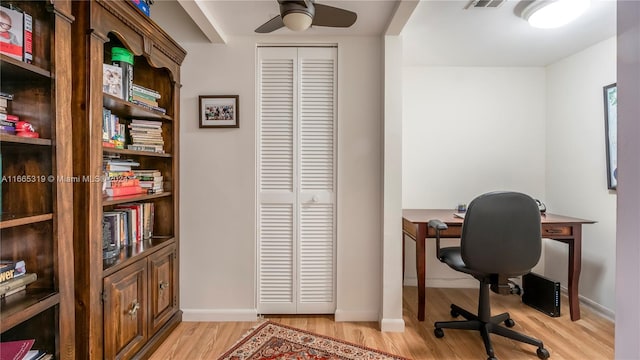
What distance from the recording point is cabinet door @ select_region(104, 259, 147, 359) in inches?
61.4

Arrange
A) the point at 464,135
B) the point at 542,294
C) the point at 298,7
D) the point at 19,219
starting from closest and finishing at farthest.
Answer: the point at 19,219
the point at 298,7
the point at 542,294
the point at 464,135

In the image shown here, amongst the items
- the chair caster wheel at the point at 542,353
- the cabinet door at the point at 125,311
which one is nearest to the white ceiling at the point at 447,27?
the cabinet door at the point at 125,311

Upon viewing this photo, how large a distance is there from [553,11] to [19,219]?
10.2 ft

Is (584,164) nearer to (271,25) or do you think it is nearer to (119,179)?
(271,25)

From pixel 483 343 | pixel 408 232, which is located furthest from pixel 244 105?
pixel 483 343

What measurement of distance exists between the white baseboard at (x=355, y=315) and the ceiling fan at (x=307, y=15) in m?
2.09

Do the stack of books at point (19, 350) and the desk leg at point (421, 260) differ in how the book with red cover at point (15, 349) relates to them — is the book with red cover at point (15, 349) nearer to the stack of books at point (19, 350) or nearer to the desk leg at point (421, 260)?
the stack of books at point (19, 350)

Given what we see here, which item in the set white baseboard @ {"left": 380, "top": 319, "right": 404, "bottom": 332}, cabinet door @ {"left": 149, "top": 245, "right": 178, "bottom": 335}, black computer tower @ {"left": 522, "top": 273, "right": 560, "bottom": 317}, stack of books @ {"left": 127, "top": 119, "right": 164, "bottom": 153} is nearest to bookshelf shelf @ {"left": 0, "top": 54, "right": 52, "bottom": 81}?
stack of books @ {"left": 127, "top": 119, "right": 164, "bottom": 153}

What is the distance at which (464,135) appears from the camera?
10.3 ft

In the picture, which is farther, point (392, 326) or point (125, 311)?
point (392, 326)

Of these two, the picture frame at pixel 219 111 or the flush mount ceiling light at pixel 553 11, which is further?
the picture frame at pixel 219 111

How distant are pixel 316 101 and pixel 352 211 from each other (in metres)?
0.96

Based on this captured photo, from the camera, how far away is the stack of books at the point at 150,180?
2088 mm

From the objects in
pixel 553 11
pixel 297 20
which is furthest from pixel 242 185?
pixel 553 11
